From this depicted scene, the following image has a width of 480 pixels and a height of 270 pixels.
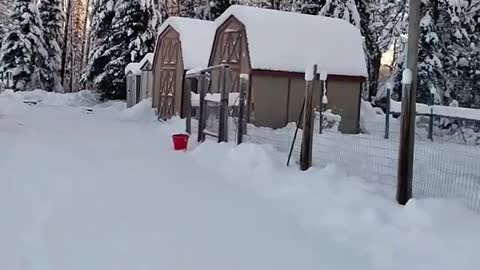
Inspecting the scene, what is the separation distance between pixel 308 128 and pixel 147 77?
1733 cm

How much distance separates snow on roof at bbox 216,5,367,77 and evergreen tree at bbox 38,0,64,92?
19346 mm

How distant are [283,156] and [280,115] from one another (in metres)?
7.74

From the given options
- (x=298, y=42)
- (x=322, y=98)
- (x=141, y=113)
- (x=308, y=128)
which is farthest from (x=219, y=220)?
(x=141, y=113)

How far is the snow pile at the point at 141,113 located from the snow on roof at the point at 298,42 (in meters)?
5.15

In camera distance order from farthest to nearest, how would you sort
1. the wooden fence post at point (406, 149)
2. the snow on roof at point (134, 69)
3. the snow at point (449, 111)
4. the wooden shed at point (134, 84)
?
the wooden shed at point (134, 84) → the snow on roof at point (134, 69) → the snow at point (449, 111) → the wooden fence post at point (406, 149)

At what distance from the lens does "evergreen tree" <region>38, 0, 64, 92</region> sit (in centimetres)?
3378

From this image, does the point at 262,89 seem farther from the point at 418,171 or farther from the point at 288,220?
the point at 288,220

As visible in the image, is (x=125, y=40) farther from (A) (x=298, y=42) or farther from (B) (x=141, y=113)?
(A) (x=298, y=42)

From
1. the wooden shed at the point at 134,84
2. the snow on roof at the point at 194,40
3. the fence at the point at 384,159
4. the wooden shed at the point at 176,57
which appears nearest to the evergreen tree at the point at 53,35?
the wooden shed at the point at 134,84

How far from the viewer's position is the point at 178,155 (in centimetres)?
1006

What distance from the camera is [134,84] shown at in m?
25.1

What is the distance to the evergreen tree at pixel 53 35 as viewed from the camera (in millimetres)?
33781

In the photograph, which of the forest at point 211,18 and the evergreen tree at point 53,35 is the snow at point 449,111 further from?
the evergreen tree at point 53,35

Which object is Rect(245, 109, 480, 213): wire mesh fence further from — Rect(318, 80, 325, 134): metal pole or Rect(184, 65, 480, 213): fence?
Rect(318, 80, 325, 134): metal pole
